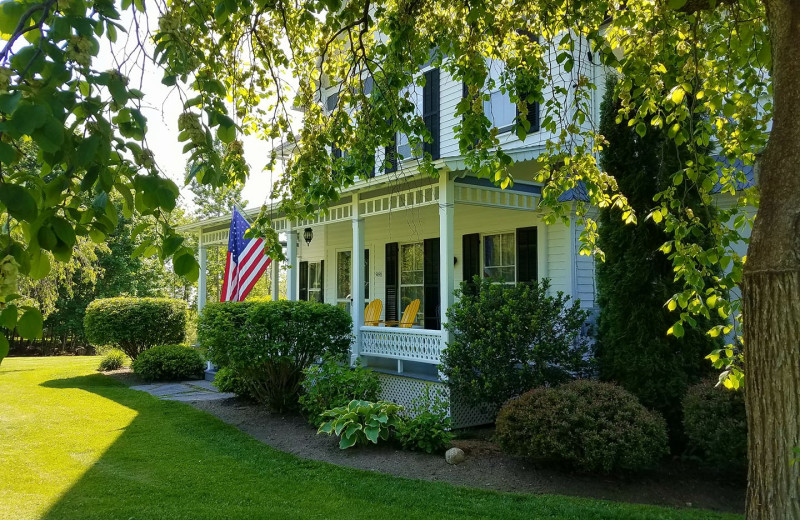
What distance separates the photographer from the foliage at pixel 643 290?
684cm

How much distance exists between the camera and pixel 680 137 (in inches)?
170

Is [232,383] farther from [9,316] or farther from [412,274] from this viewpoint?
[9,316]

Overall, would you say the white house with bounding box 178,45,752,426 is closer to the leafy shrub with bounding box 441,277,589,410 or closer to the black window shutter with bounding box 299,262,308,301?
the leafy shrub with bounding box 441,277,589,410

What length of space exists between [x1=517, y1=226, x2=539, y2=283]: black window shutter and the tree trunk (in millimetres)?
7154

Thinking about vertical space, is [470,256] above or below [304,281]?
above

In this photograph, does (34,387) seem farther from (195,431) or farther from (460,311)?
(460,311)

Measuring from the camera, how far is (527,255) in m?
10.1

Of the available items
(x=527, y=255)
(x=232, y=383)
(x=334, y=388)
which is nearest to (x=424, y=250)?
(x=527, y=255)

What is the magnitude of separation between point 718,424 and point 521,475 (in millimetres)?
1993

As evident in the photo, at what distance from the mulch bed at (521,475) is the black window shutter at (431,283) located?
4.36 meters

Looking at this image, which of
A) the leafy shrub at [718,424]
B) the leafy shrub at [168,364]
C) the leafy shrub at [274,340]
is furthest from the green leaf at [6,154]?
the leafy shrub at [168,364]

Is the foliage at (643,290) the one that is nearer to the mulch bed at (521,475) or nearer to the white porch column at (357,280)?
the mulch bed at (521,475)

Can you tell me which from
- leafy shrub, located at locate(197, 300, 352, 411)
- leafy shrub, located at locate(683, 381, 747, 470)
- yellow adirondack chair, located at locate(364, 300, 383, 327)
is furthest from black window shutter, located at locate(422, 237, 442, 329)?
leafy shrub, located at locate(683, 381, 747, 470)

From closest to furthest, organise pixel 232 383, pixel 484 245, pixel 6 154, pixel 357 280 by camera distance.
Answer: pixel 6 154 → pixel 357 280 → pixel 232 383 → pixel 484 245
